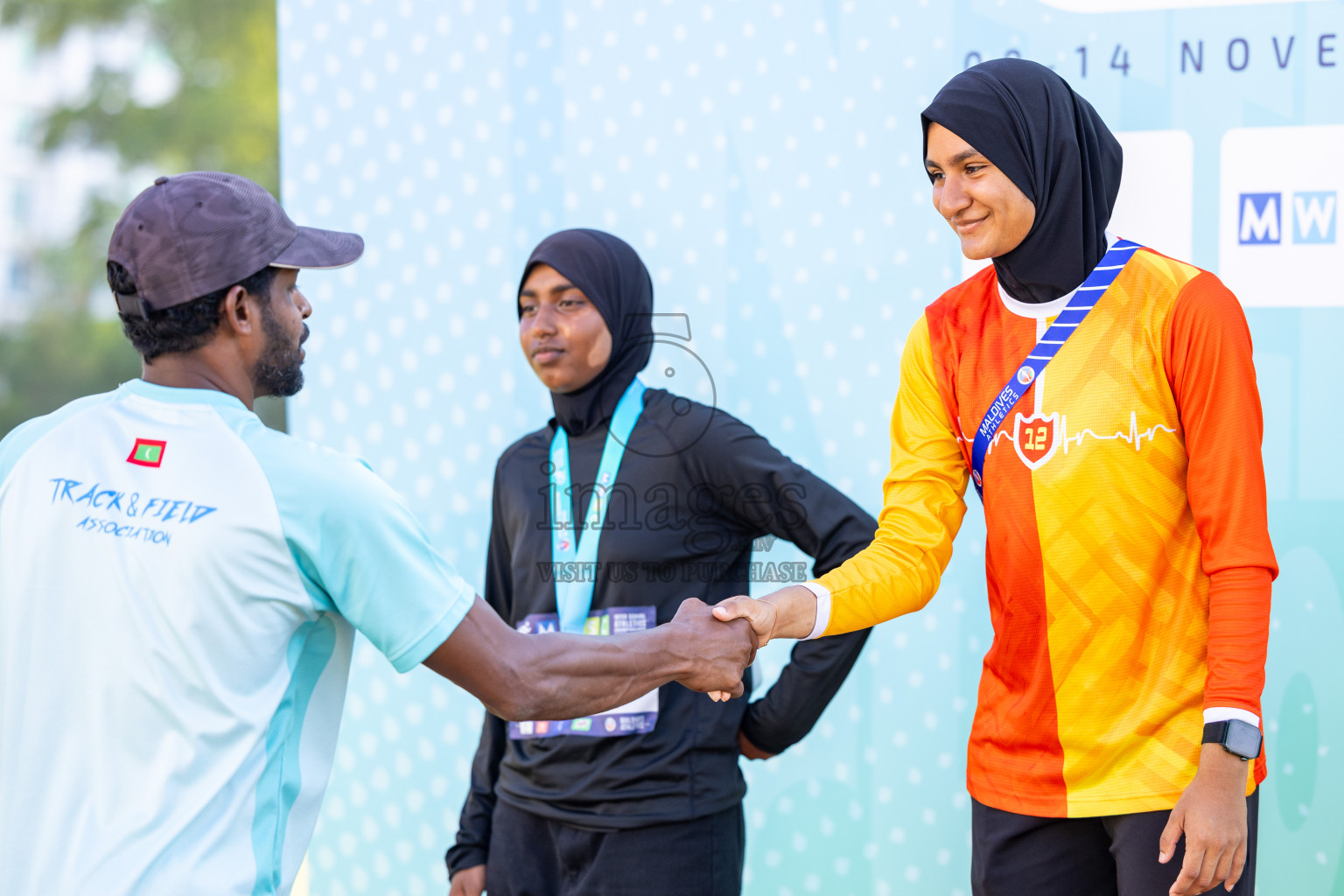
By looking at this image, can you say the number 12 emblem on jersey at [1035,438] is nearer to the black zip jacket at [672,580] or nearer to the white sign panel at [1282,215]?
the black zip jacket at [672,580]

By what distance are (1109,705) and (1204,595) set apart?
24cm

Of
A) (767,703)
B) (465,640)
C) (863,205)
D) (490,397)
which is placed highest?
(863,205)

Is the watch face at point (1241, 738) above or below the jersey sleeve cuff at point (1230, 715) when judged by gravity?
below

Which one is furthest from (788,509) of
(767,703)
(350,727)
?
(350,727)

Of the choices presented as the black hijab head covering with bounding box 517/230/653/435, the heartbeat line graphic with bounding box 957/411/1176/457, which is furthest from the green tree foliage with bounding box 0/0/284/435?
the heartbeat line graphic with bounding box 957/411/1176/457

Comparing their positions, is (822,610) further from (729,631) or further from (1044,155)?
(1044,155)

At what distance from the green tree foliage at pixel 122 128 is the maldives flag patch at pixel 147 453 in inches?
569

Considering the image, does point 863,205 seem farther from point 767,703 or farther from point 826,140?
point 767,703

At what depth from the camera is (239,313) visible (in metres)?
1.73

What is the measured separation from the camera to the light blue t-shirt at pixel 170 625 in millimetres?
1516

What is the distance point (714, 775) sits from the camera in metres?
2.47

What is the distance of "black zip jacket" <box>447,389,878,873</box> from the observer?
2422mm

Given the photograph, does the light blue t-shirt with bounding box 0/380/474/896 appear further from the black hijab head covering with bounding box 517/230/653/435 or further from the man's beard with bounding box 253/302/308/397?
the black hijab head covering with bounding box 517/230/653/435

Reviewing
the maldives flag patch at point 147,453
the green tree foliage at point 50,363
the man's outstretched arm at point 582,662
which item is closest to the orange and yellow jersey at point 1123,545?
the man's outstretched arm at point 582,662
